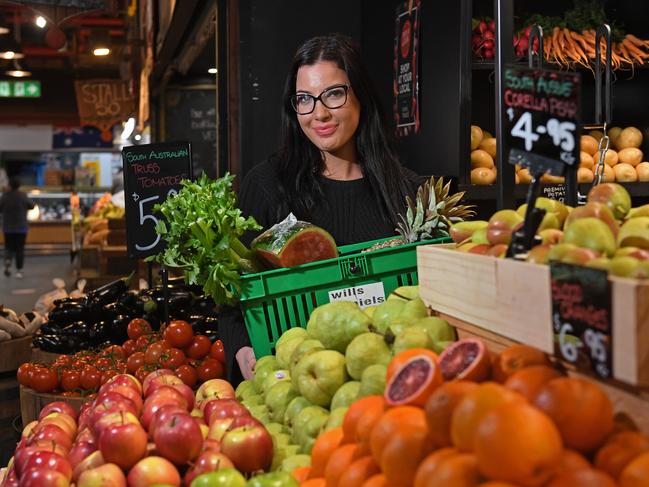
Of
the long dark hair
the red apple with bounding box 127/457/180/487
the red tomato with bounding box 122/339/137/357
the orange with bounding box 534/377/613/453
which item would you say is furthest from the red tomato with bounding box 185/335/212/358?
the orange with bounding box 534/377/613/453

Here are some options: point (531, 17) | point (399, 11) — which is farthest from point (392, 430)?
point (531, 17)

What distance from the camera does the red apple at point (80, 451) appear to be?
2061 millimetres

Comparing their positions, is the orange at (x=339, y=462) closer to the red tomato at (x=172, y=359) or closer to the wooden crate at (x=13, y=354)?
the red tomato at (x=172, y=359)

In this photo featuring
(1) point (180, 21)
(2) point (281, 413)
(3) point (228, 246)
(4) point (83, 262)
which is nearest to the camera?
(2) point (281, 413)

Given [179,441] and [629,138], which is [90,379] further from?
[629,138]

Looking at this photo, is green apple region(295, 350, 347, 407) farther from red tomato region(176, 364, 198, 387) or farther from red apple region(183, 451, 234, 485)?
red tomato region(176, 364, 198, 387)

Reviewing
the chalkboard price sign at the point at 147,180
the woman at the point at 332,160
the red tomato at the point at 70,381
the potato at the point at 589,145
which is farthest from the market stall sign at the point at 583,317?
the potato at the point at 589,145

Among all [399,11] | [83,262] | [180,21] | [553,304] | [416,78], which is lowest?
[83,262]

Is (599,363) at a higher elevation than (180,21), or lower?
→ lower

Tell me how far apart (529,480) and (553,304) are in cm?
36

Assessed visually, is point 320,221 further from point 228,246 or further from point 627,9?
point 627,9

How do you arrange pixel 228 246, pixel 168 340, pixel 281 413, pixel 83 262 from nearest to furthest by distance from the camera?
pixel 281 413 → pixel 228 246 → pixel 168 340 → pixel 83 262

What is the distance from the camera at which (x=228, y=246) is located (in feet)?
8.81

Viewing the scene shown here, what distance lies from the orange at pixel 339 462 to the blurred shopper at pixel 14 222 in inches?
676
